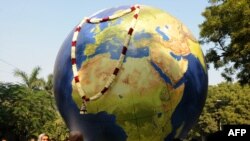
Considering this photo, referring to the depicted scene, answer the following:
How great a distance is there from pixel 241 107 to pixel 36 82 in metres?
37.1

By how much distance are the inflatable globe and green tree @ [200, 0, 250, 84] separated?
54.4 ft

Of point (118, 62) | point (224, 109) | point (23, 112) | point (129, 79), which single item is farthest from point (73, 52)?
point (224, 109)

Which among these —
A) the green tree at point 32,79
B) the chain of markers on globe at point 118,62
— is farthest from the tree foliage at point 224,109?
the chain of markers on globe at point 118,62

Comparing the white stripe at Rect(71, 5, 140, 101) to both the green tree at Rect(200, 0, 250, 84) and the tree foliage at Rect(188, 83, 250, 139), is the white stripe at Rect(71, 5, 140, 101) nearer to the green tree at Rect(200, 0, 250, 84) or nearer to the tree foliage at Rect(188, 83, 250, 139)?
the green tree at Rect(200, 0, 250, 84)

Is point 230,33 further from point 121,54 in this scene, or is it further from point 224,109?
point 224,109

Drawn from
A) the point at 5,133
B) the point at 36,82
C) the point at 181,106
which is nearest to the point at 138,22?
the point at 181,106

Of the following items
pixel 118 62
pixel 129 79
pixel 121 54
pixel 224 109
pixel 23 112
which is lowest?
pixel 129 79

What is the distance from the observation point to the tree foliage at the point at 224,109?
73500 millimetres

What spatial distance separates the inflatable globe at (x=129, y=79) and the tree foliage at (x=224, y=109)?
62563 millimetres

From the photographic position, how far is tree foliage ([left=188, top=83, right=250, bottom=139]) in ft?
241

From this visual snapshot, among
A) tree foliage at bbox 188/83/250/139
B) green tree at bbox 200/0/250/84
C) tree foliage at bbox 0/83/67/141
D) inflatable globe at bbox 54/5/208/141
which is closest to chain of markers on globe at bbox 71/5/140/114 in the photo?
inflatable globe at bbox 54/5/208/141

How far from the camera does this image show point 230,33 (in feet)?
94.6

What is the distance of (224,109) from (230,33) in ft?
166

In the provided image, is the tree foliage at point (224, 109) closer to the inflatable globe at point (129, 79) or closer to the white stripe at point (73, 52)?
the inflatable globe at point (129, 79)
